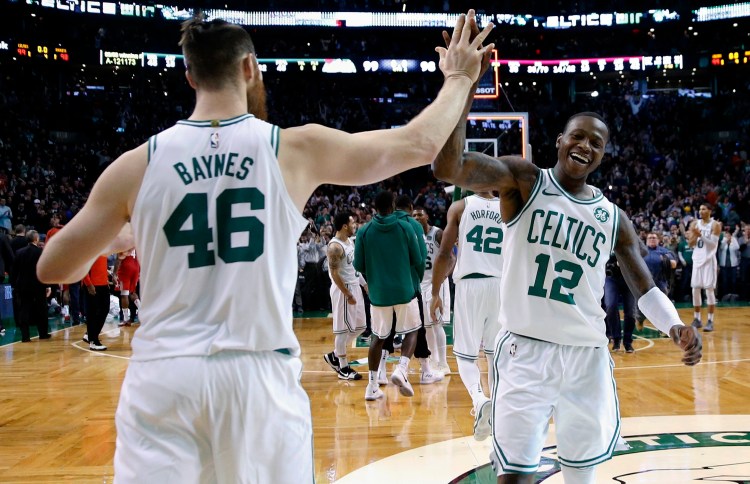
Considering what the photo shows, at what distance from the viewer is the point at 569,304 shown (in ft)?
11.2

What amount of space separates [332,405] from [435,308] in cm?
141

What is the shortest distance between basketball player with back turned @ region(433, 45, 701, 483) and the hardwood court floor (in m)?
1.81

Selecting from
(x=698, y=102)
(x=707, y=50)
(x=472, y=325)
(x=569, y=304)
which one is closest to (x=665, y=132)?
(x=698, y=102)

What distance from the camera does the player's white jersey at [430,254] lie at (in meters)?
9.21

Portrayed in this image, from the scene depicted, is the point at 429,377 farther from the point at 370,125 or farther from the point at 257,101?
the point at 370,125

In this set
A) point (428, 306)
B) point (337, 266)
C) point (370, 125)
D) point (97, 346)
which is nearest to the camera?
point (337, 266)

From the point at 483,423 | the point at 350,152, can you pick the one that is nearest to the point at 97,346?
the point at 483,423

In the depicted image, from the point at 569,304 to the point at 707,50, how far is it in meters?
35.4

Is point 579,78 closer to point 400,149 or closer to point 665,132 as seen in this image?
point 665,132

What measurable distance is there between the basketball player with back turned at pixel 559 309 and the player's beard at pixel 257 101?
1040mm

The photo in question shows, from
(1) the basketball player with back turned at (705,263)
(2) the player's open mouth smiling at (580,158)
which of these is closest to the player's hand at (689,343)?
(2) the player's open mouth smiling at (580,158)

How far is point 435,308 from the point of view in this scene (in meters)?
7.36

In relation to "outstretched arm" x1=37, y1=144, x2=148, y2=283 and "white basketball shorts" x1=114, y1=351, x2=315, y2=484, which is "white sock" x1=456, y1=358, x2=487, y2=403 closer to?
"white basketball shorts" x1=114, y1=351, x2=315, y2=484

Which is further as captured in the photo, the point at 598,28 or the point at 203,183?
the point at 598,28
